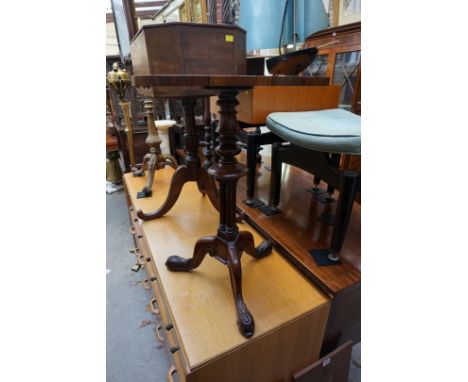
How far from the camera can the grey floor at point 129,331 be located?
3.68 ft

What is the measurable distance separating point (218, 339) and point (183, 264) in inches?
12.3

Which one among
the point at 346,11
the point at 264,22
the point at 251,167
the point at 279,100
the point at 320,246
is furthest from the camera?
the point at 346,11

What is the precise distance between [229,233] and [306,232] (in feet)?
1.31

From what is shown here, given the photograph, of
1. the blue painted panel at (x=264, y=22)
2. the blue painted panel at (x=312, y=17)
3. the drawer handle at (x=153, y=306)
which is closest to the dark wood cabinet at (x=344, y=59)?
the blue painted panel at (x=312, y=17)

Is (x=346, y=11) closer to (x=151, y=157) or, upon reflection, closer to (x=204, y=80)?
(x=151, y=157)

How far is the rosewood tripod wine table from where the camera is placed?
0.58 meters

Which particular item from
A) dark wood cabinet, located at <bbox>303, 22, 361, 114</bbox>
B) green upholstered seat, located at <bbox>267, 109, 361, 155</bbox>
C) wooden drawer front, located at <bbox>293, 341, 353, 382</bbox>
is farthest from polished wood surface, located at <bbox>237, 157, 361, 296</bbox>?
dark wood cabinet, located at <bbox>303, 22, 361, 114</bbox>

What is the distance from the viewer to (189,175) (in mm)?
1334

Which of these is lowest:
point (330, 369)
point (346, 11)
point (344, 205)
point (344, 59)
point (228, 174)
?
point (330, 369)

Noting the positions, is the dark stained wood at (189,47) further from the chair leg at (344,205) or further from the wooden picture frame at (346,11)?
the wooden picture frame at (346,11)

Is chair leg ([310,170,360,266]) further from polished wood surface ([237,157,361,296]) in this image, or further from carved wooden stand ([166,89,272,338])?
carved wooden stand ([166,89,272,338])

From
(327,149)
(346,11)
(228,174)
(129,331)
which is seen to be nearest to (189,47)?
(228,174)

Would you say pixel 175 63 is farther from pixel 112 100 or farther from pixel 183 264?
pixel 112 100

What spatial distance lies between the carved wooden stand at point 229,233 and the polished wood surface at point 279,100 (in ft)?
2.76
